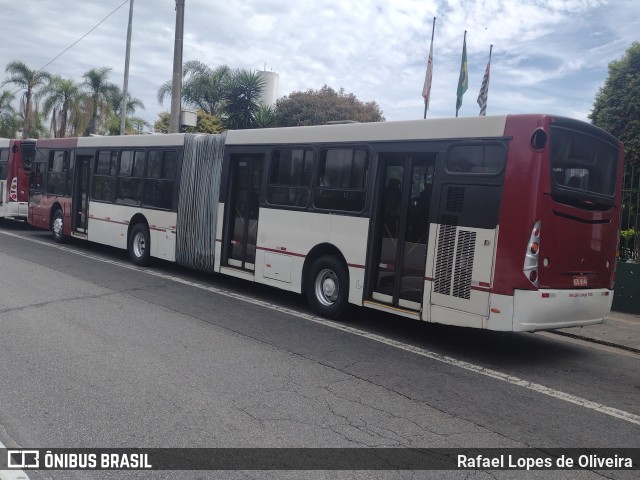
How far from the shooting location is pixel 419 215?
7.93 meters

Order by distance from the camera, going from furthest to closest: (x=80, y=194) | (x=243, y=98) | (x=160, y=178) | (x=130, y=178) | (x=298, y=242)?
(x=243, y=98) < (x=80, y=194) < (x=130, y=178) < (x=160, y=178) < (x=298, y=242)

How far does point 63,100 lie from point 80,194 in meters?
30.1

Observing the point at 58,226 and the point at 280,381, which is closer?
the point at 280,381

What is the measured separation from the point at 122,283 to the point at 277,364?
18.2ft

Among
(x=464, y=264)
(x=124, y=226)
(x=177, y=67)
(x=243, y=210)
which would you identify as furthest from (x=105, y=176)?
(x=464, y=264)

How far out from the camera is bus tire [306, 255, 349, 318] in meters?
8.92

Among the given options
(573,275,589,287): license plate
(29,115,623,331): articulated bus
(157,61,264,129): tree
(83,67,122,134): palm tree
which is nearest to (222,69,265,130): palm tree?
(157,61,264,129): tree

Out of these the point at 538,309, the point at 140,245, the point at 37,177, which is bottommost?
the point at 140,245

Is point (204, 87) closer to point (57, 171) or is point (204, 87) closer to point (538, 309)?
point (57, 171)

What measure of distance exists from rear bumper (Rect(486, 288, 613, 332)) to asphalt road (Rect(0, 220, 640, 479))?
555 mm

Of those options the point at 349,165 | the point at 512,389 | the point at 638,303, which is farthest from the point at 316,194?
the point at 638,303

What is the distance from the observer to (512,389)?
6211 mm

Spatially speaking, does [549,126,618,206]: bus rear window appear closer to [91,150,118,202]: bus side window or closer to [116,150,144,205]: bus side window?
[116,150,144,205]: bus side window

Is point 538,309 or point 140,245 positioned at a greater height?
point 538,309
